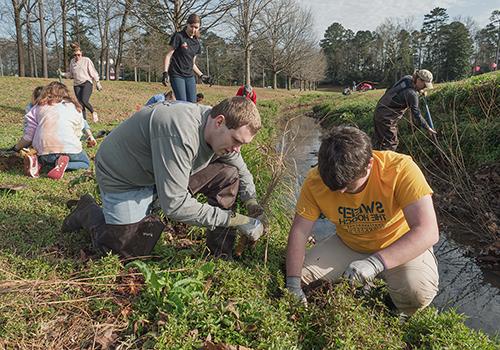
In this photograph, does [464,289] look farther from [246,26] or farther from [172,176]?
[246,26]

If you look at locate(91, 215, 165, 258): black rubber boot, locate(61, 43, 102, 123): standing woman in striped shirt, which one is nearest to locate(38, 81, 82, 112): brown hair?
locate(91, 215, 165, 258): black rubber boot

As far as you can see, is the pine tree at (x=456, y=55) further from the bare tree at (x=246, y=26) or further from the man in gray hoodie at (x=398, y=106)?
the man in gray hoodie at (x=398, y=106)

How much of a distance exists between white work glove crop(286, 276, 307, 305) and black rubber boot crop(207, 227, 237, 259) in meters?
0.51

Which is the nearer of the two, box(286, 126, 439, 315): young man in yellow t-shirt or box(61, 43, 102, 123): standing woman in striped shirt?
box(286, 126, 439, 315): young man in yellow t-shirt

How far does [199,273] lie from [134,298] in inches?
15.8

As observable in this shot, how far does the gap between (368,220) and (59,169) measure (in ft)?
12.0

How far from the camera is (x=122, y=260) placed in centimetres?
262

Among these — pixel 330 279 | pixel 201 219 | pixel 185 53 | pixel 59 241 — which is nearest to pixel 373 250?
pixel 330 279

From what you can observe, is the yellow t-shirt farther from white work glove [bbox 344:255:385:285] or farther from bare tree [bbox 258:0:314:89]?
bare tree [bbox 258:0:314:89]

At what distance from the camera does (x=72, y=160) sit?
4930mm

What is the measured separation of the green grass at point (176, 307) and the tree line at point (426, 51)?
24893mm

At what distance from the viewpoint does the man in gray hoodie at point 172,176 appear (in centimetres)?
234

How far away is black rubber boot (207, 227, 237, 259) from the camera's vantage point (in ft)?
9.29

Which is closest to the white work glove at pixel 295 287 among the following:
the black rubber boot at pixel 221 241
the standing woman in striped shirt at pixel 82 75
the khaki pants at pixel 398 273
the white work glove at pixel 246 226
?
the khaki pants at pixel 398 273
